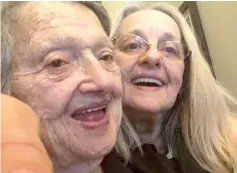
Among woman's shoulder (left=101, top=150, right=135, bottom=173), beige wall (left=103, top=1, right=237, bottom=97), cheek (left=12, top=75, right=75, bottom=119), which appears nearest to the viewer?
cheek (left=12, top=75, right=75, bottom=119)

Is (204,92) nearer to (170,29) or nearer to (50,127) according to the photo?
(170,29)

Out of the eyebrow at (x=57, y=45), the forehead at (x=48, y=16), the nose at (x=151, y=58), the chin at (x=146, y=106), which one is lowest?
the chin at (x=146, y=106)

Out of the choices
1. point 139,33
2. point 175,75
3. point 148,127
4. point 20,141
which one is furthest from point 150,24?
point 20,141

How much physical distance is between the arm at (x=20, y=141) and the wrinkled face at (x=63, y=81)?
28cm

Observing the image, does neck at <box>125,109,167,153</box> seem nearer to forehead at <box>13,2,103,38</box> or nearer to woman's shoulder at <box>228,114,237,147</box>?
woman's shoulder at <box>228,114,237,147</box>

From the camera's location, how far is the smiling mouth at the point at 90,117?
0.74 meters

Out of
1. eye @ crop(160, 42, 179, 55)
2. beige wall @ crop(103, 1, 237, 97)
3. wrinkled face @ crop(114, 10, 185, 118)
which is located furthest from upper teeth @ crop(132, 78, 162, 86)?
beige wall @ crop(103, 1, 237, 97)

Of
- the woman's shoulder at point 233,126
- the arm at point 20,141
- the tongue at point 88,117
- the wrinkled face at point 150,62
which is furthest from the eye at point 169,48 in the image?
the arm at point 20,141

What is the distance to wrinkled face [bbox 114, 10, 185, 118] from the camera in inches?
44.4

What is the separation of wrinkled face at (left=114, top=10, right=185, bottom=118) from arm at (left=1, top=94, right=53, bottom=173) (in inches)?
27.2

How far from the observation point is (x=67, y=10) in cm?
78

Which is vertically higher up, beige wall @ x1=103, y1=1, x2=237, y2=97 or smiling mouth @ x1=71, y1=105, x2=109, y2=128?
smiling mouth @ x1=71, y1=105, x2=109, y2=128

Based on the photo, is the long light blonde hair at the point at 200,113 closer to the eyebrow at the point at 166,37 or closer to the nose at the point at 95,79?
the eyebrow at the point at 166,37

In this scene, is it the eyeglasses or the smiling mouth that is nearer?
the smiling mouth
